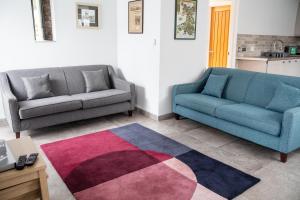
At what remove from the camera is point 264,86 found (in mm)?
3342

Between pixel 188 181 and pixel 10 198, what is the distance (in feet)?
4.91

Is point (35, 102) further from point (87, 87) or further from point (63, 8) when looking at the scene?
point (63, 8)

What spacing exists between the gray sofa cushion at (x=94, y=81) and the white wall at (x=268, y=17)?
10.1 ft

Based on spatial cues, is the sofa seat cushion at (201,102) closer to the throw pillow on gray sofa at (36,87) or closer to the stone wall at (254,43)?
the throw pillow on gray sofa at (36,87)

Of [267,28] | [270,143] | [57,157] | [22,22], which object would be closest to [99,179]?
[57,157]

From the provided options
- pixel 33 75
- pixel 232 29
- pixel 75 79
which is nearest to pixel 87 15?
pixel 75 79

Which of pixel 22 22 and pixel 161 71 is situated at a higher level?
pixel 22 22

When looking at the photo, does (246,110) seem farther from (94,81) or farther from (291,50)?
(291,50)

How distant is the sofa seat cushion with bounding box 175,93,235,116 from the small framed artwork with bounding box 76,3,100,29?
6.70ft

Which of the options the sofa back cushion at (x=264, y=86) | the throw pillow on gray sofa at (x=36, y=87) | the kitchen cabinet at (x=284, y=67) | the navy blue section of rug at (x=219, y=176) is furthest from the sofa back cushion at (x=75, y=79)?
the kitchen cabinet at (x=284, y=67)

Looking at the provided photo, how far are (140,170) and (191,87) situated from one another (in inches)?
76.9

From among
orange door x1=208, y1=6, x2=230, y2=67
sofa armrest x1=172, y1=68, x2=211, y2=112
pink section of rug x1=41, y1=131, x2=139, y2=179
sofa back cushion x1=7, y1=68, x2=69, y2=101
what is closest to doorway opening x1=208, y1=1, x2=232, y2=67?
orange door x1=208, y1=6, x2=230, y2=67

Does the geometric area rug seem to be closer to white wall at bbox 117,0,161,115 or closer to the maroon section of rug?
the maroon section of rug

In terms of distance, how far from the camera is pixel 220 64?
18.6 ft
